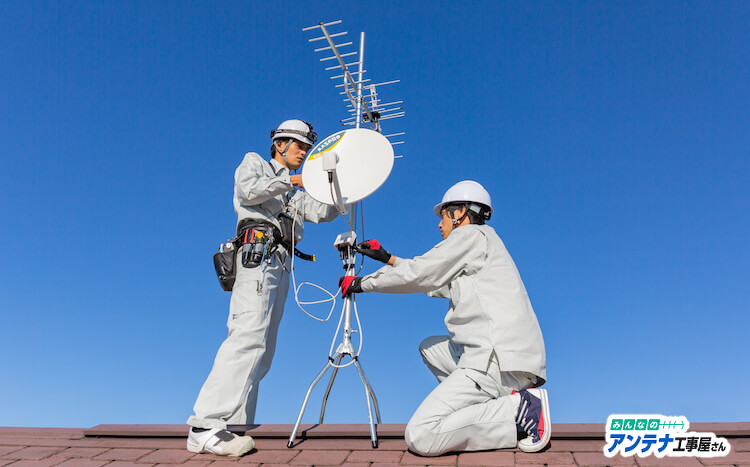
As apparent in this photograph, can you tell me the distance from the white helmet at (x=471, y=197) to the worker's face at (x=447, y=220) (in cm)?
7

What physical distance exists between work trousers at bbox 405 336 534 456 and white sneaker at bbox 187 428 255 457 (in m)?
1.23

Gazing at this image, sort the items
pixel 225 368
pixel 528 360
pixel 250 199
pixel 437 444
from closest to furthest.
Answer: pixel 437 444
pixel 528 360
pixel 225 368
pixel 250 199

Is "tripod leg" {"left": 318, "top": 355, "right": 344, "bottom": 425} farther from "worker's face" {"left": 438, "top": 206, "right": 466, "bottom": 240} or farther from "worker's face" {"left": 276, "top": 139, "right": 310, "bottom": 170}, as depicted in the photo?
"worker's face" {"left": 276, "top": 139, "right": 310, "bottom": 170}

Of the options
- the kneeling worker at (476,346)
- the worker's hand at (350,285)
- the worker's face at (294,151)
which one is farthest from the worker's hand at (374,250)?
the worker's face at (294,151)

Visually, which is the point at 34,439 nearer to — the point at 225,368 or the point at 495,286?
the point at 225,368

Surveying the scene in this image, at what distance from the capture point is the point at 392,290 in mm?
4734

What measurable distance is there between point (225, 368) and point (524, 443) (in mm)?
2312

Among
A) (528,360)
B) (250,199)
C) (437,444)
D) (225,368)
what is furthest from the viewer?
(250,199)

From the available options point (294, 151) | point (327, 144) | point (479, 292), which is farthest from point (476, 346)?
point (294, 151)

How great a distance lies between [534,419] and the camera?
4070mm

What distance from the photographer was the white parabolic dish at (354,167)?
501 cm

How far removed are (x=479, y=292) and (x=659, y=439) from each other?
1576 millimetres

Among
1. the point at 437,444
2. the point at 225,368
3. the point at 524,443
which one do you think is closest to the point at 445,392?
the point at 437,444

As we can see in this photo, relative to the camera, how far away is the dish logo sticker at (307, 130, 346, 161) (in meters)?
5.11
